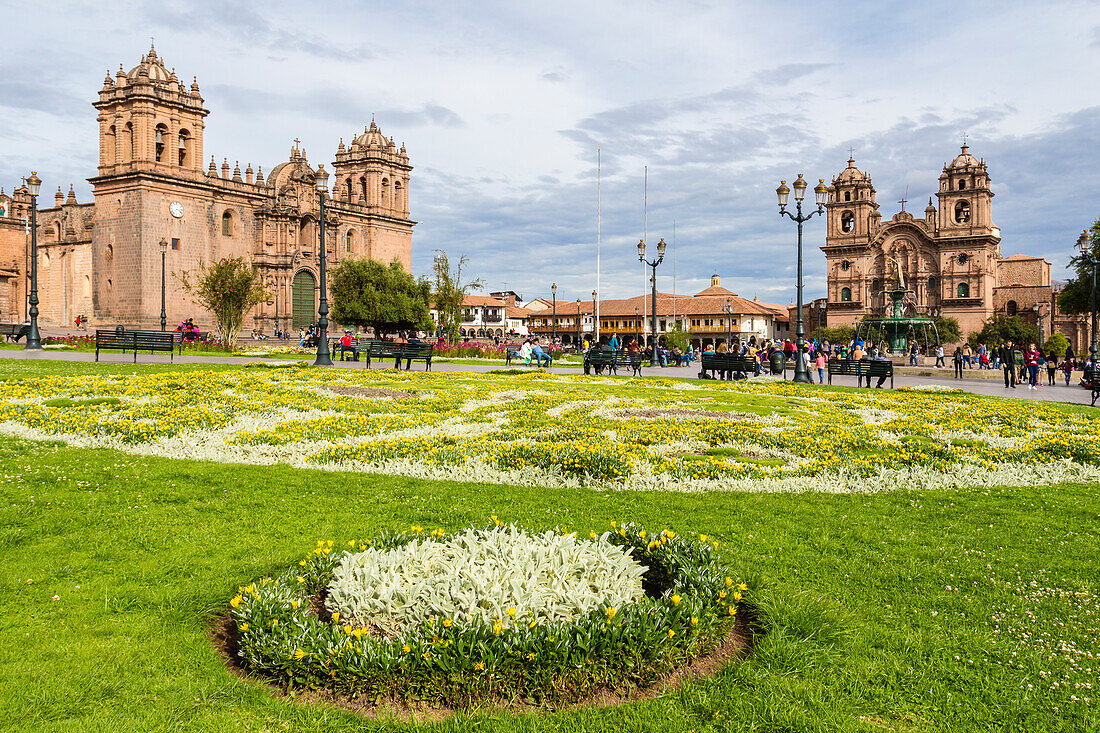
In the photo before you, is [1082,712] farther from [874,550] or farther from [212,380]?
[212,380]

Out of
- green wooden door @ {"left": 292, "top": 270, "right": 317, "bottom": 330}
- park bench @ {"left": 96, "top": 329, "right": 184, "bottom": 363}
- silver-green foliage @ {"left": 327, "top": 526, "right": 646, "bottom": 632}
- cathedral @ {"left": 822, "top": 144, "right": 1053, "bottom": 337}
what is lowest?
silver-green foliage @ {"left": 327, "top": 526, "right": 646, "bottom": 632}

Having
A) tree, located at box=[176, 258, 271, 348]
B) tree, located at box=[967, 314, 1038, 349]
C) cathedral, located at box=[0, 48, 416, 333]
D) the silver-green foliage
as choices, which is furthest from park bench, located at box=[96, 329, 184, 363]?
tree, located at box=[967, 314, 1038, 349]

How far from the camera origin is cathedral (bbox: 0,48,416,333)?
53.4 m

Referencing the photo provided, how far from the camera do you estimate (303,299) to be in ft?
205

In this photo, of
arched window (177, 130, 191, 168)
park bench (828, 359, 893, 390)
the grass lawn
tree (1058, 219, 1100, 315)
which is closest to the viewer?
the grass lawn

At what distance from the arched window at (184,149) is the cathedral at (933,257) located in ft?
245

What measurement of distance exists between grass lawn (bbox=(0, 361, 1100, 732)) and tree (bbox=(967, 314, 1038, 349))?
283ft

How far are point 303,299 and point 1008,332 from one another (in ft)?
245

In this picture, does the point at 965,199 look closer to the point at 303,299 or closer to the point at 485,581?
the point at 303,299

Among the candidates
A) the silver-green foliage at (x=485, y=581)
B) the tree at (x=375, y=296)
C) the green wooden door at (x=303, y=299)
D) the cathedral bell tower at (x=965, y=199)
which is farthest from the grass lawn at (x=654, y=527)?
the cathedral bell tower at (x=965, y=199)

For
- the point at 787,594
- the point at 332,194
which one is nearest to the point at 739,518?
the point at 787,594

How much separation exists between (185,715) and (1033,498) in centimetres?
692

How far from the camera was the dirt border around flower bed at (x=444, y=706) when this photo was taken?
3.07 m

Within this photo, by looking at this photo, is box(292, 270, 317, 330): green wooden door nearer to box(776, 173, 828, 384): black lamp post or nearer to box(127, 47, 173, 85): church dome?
box(127, 47, 173, 85): church dome
